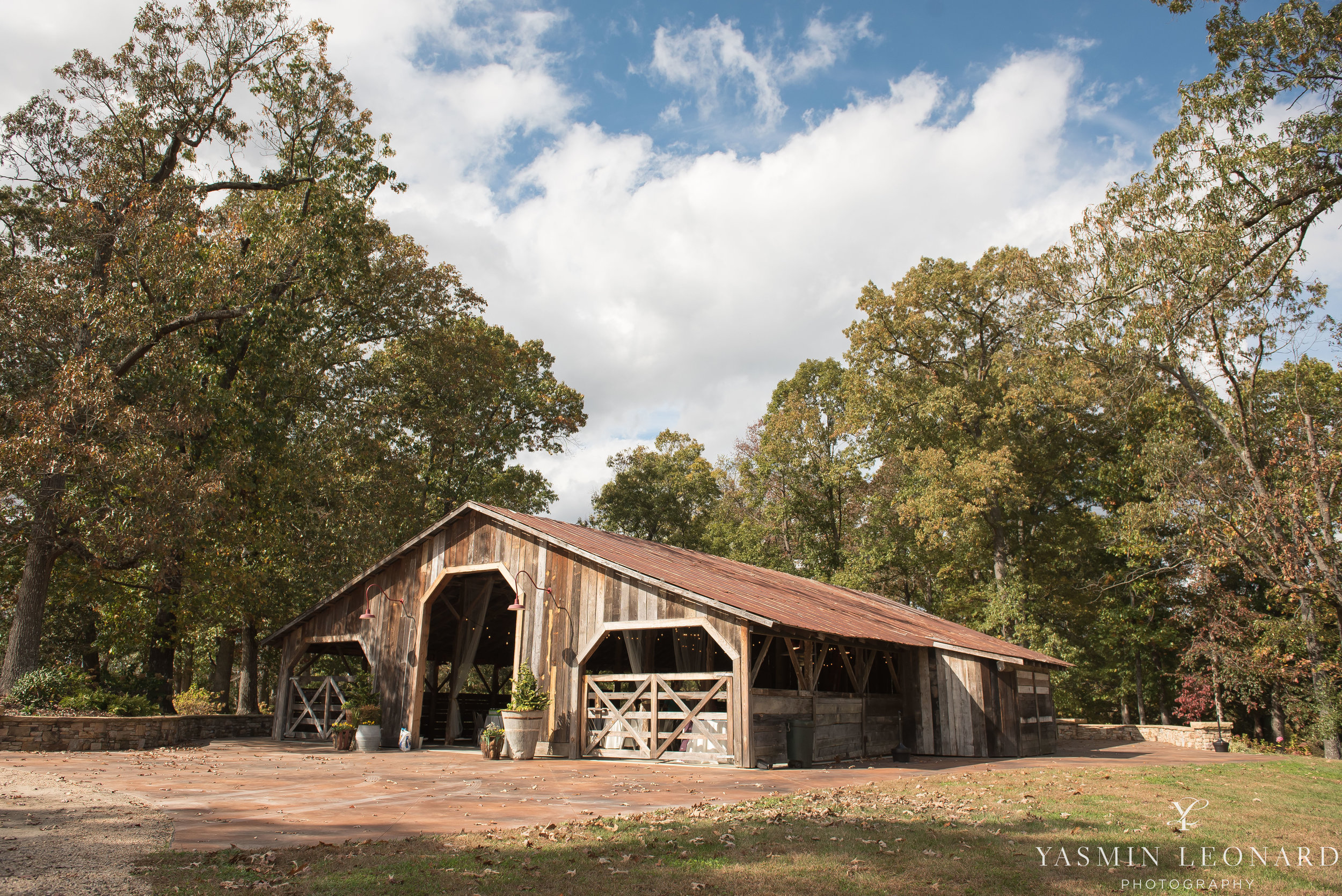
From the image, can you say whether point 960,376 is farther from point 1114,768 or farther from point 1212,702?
point 1114,768

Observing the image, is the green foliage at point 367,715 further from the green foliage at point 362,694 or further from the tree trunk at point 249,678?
the tree trunk at point 249,678

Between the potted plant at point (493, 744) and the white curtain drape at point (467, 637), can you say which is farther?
the white curtain drape at point (467, 637)

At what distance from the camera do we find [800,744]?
13.2 m

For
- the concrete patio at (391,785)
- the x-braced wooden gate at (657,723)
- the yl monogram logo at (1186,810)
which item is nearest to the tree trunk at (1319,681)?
the concrete patio at (391,785)

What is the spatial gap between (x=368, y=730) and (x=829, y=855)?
43.0 ft

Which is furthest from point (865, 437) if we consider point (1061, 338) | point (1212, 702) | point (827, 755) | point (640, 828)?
point (640, 828)

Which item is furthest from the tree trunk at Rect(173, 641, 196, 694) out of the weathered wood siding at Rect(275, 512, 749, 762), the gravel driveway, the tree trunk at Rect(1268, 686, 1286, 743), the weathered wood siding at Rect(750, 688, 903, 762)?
the tree trunk at Rect(1268, 686, 1286, 743)

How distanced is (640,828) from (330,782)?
5094 millimetres

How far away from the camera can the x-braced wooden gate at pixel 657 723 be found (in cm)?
1348

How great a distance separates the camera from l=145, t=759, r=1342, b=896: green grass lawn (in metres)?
4.77

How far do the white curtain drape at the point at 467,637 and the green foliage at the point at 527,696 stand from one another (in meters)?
3.95

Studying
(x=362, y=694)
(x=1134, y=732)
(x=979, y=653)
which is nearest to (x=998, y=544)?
(x=1134, y=732)

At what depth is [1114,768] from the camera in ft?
44.5

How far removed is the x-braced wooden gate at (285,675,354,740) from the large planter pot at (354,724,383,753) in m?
2.25
